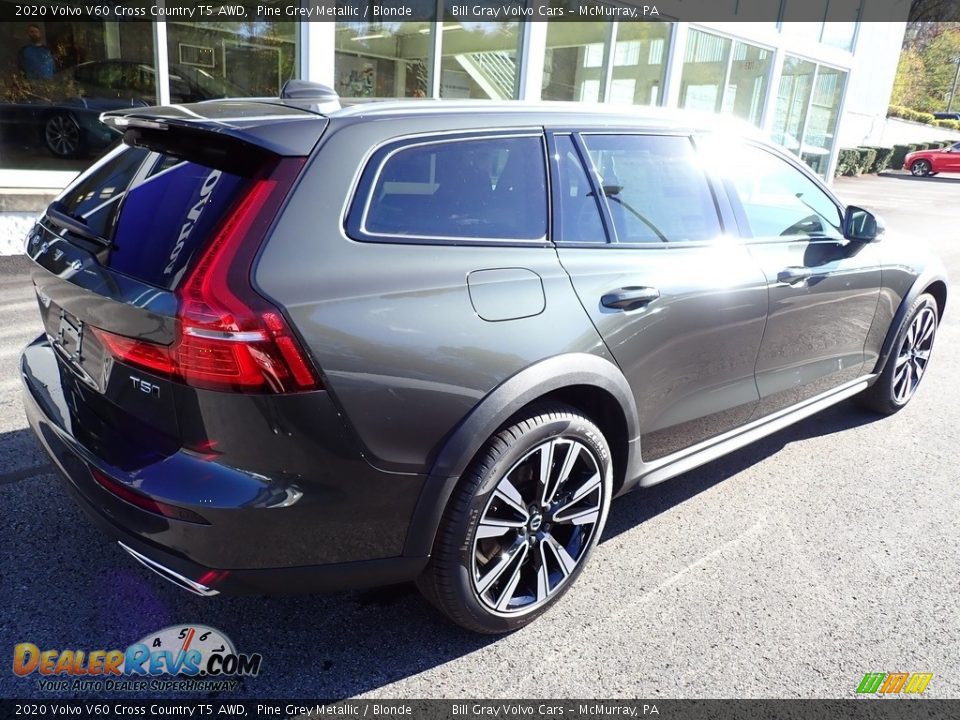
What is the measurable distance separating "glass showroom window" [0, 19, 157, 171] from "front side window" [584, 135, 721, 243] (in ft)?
24.9

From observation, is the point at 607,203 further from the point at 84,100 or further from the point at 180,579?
the point at 84,100

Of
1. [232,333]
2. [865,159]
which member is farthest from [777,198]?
[865,159]

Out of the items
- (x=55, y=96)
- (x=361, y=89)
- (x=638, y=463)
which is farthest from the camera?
(x=361, y=89)

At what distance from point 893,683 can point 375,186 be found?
7.45 feet

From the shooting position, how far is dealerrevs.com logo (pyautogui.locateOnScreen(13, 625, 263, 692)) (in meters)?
2.21

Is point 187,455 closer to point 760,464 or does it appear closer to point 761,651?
point 761,651

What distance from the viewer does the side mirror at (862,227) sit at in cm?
376

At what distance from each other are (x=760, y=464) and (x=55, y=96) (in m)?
8.82

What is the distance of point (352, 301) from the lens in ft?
6.55

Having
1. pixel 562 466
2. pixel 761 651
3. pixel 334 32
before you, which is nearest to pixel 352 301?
pixel 562 466

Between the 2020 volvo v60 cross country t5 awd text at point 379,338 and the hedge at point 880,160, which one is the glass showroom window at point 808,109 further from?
the 2020 volvo v60 cross country t5 awd text at point 379,338

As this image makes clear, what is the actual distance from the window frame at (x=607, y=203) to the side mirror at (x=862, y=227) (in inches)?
38.2

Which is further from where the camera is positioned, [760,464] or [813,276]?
[760,464]

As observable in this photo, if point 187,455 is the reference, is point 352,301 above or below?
A: above
